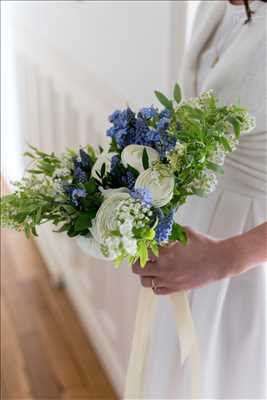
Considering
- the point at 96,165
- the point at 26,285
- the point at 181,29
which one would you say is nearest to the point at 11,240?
the point at 26,285

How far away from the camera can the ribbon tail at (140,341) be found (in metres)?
0.95

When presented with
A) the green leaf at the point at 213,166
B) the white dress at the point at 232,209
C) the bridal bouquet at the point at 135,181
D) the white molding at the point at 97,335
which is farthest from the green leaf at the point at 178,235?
the white molding at the point at 97,335

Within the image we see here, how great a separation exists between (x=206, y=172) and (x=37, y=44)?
1.70 m

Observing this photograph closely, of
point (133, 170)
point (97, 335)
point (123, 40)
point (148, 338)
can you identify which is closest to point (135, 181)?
point (133, 170)

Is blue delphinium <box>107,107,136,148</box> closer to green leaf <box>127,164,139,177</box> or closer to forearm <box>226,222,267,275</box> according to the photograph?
green leaf <box>127,164,139,177</box>

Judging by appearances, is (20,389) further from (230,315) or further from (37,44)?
(37,44)

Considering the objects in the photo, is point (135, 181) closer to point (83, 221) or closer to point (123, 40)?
point (83, 221)

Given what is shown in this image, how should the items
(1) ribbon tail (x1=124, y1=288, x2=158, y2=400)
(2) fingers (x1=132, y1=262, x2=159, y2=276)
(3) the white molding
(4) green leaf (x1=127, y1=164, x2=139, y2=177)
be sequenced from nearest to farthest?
(4) green leaf (x1=127, y1=164, x2=139, y2=177) → (2) fingers (x1=132, y1=262, x2=159, y2=276) → (1) ribbon tail (x1=124, y1=288, x2=158, y2=400) → (3) the white molding

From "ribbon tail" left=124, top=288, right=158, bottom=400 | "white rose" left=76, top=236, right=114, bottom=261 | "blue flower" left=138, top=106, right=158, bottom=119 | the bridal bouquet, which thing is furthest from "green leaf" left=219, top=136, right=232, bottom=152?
"ribbon tail" left=124, top=288, right=158, bottom=400

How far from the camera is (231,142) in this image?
0.71 m

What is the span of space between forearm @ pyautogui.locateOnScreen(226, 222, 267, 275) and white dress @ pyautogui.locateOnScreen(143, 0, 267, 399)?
108mm

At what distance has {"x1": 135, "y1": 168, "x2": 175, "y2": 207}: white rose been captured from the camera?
66 centimetres

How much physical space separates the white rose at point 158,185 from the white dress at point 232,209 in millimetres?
261

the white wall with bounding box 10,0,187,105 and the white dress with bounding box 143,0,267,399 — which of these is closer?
the white dress with bounding box 143,0,267,399
